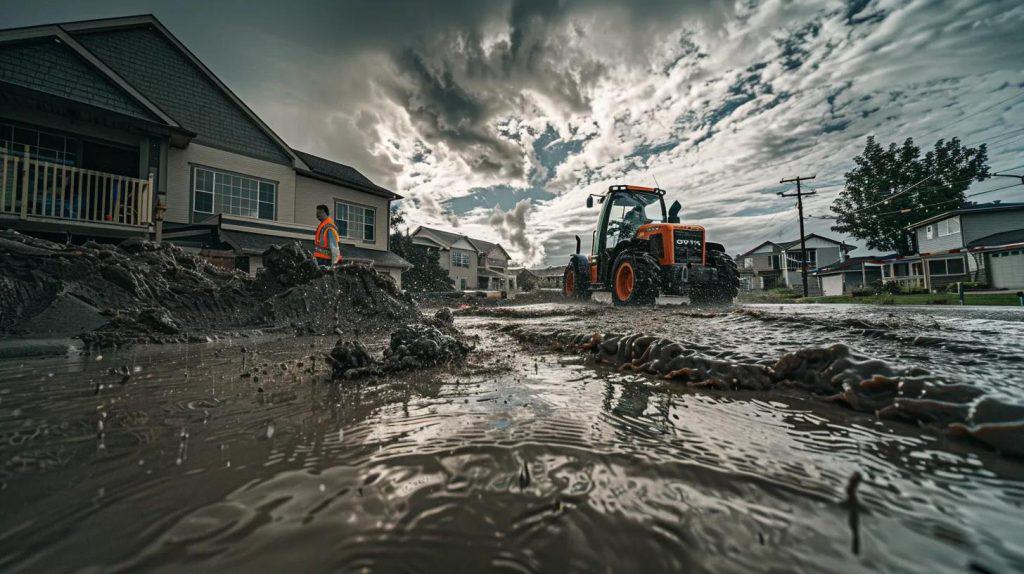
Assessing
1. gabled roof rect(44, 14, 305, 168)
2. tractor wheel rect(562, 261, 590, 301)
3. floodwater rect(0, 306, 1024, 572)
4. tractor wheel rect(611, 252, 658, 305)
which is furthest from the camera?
tractor wheel rect(562, 261, 590, 301)

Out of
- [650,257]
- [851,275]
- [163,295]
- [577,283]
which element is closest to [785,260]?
[851,275]

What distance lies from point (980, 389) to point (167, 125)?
14.8 metres

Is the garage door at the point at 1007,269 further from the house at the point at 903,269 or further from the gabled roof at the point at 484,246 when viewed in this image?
the gabled roof at the point at 484,246

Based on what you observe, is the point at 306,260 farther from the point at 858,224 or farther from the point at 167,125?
the point at 858,224

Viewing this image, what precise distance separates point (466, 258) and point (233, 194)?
1225 inches

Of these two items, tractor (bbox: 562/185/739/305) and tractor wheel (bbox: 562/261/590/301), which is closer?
tractor (bbox: 562/185/739/305)

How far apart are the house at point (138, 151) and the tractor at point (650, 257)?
10.0m

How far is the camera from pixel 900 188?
110 feet

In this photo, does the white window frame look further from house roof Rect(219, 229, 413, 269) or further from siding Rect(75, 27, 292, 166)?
siding Rect(75, 27, 292, 166)

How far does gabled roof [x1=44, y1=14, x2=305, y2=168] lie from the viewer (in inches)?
406

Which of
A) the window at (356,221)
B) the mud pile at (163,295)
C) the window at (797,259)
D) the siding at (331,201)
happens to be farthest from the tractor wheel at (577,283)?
the window at (797,259)

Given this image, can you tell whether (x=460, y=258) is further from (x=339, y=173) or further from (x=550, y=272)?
(x=550, y=272)

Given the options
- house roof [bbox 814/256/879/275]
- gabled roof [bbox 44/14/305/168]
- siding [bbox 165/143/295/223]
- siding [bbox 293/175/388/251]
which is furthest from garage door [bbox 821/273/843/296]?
gabled roof [bbox 44/14/305/168]

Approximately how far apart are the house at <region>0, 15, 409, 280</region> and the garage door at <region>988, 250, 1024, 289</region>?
109 feet
